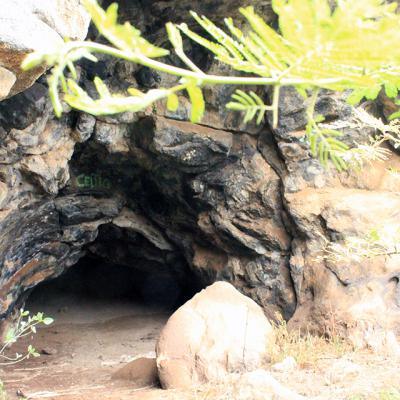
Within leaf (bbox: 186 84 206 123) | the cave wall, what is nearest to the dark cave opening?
the cave wall

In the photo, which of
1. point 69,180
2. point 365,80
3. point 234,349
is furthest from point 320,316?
point 365,80

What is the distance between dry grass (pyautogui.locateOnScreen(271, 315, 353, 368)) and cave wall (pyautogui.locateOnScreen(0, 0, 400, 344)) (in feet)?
1.17

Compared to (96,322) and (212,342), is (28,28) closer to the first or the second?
(212,342)

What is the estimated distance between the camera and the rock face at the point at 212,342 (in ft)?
15.0

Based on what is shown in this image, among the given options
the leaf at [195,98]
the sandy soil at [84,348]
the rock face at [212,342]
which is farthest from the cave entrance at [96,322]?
the leaf at [195,98]

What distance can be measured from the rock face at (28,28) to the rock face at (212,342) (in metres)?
2.45

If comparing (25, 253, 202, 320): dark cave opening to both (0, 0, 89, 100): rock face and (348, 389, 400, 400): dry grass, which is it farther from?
(0, 0, 89, 100): rock face

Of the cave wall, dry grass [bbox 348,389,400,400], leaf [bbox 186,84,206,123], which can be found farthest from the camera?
the cave wall

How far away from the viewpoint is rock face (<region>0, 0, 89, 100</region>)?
119 inches

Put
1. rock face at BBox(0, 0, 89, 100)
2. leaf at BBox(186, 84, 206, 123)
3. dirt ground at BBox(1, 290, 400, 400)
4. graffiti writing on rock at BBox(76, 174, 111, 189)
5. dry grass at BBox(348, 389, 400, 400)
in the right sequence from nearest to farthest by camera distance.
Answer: leaf at BBox(186, 84, 206, 123) → rock face at BBox(0, 0, 89, 100) → dry grass at BBox(348, 389, 400, 400) → dirt ground at BBox(1, 290, 400, 400) → graffiti writing on rock at BBox(76, 174, 111, 189)

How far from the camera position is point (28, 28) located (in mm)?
3113

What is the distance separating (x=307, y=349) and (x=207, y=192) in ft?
9.59

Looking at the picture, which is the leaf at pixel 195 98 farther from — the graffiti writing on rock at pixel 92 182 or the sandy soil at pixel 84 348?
the graffiti writing on rock at pixel 92 182

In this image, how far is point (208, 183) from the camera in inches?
281
